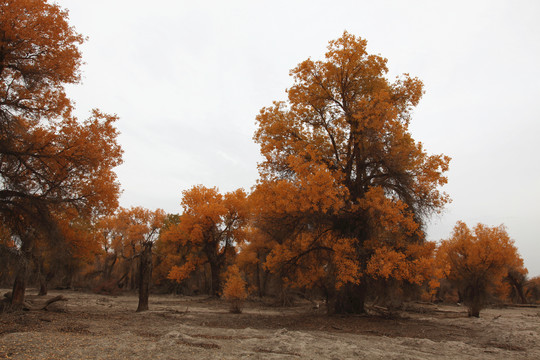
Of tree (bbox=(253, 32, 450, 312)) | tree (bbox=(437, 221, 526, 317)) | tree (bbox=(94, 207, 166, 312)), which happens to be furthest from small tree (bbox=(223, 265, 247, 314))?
tree (bbox=(94, 207, 166, 312))

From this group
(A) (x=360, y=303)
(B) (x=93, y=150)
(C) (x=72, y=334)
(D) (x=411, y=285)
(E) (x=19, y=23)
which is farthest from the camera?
(A) (x=360, y=303)

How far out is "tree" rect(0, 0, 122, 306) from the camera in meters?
9.87

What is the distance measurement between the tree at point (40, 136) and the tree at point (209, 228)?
53.2ft

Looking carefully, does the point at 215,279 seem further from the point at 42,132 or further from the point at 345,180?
the point at 42,132

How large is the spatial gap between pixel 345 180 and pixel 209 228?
17.4 meters

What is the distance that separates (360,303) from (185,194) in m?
19.2

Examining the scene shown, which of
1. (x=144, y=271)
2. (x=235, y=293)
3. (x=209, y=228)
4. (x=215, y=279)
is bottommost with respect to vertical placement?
(x=215, y=279)

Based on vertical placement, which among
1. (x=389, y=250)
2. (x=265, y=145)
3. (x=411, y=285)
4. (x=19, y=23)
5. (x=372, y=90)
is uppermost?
(x=372, y=90)

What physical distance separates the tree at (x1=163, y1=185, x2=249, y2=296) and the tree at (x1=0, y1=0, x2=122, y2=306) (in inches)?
639

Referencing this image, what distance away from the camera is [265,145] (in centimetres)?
Answer: 1456

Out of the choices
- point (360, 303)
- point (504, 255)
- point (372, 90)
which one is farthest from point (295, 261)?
point (504, 255)

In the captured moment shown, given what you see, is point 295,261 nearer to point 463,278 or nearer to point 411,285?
point 411,285

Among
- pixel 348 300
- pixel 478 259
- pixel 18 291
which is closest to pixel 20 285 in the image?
pixel 18 291

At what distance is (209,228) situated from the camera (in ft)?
94.4
